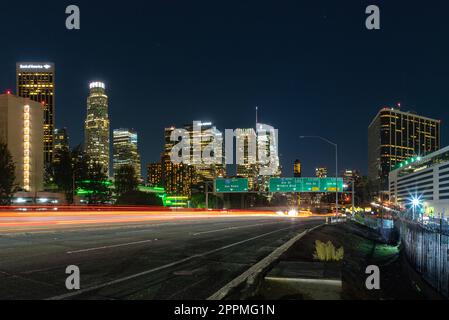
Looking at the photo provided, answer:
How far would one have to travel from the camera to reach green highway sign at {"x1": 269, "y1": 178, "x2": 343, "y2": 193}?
3061 inches

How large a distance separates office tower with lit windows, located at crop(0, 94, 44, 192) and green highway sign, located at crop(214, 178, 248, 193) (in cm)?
5373

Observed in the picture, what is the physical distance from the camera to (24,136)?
114438mm

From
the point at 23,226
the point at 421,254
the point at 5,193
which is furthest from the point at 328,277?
the point at 5,193

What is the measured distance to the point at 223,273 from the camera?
37.6 ft

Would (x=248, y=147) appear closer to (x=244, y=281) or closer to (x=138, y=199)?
(x=138, y=199)

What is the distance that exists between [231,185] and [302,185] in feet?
42.2

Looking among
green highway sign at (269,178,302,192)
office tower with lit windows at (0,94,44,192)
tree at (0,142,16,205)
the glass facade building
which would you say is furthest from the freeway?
the glass facade building

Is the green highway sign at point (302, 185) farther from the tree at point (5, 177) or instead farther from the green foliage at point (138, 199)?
the tree at point (5, 177)

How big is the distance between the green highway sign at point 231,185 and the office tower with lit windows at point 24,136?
53.7 metres

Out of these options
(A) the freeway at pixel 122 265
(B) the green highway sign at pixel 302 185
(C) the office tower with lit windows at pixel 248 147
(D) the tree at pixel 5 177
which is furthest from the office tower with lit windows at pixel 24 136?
(A) the freeway at pixel 122 265

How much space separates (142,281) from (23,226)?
16.3 meters

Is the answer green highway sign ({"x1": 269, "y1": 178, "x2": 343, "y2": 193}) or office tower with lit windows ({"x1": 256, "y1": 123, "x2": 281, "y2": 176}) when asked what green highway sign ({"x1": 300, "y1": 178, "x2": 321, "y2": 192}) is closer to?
green highway sign ({"x1": 269, "y1": 178, "x2": 343, "y2": 193})

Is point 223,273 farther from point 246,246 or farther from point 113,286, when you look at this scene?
point 246,246

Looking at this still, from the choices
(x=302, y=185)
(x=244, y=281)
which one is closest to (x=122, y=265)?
(x=244, y=281)
